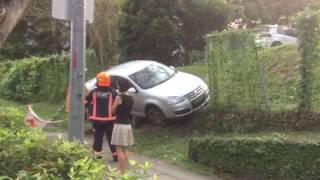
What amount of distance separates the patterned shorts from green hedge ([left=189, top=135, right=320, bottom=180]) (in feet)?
6.08

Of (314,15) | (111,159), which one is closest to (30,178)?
(111,159)

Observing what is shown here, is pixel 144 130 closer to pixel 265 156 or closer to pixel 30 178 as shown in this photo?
pixel 265 156

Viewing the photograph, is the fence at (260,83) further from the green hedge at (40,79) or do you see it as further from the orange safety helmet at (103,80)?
the green hedge at (40,79)

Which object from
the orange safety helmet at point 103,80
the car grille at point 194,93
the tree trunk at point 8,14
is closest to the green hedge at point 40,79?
the car grille at point 194,93

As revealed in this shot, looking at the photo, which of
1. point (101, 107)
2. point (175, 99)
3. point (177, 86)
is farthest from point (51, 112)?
point (101, 107)

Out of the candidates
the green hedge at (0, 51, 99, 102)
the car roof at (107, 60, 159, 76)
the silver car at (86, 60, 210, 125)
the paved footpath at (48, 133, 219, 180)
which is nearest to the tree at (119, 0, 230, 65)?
the green hedge at (0, 51, 99, 102)

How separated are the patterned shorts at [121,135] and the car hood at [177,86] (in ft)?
14.4

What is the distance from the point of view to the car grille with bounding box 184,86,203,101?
1561 centimetres

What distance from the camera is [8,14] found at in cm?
740

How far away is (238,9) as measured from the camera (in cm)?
3541

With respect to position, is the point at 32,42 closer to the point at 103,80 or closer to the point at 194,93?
the point at 194,93

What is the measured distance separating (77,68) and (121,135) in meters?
3.09

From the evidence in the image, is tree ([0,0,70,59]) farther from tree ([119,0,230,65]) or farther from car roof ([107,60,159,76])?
car roof ([107,60,159,76])

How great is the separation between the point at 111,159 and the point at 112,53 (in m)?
14.7
